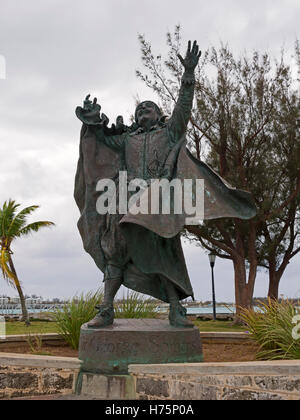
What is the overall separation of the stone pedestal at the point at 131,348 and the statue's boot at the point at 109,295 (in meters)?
0.18

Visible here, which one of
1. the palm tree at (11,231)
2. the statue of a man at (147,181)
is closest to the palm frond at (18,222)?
the palm tree at (11,231)

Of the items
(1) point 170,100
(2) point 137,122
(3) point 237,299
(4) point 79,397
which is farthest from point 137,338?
(1) point 170,100

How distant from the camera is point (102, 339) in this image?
436cm

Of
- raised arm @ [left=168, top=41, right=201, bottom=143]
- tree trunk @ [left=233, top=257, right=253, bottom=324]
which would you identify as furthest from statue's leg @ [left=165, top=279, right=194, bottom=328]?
tree trunk @ [left=233, top=257, right=253, bottom=324]

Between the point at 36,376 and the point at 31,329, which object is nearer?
the point at 36,376

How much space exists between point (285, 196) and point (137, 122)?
40.4 ft

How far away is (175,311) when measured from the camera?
182 inches

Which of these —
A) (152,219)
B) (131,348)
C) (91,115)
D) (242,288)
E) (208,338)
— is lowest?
(208,338)

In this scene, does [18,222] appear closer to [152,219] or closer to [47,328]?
[47,328]

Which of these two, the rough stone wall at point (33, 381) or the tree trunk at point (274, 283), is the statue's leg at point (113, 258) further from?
the tree trunk at point (274, 283)

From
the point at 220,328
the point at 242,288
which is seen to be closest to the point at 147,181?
the point at 220,328

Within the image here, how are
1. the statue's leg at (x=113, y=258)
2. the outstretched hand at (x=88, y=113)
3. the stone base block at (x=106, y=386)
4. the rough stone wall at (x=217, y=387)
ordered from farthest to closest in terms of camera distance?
the outstretched hand at (x=88, y=113) < the statue's leg at (x=113, y=258) < the stone base block at (x=106, y=386) < the rough stone wall at (x=217, y=387)

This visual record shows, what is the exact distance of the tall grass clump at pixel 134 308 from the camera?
24.1 ft

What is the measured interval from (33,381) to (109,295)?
1.08 meters
